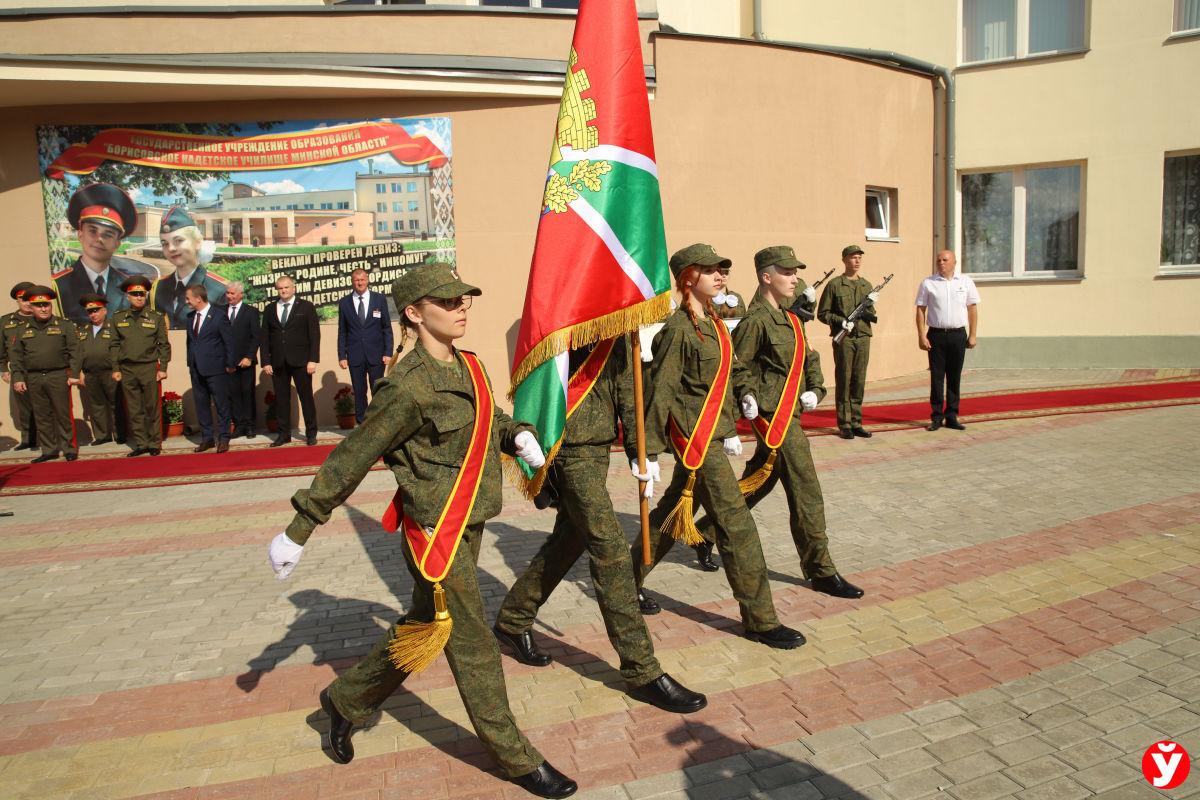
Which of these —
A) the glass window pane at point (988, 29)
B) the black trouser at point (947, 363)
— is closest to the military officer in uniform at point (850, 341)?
the black trouser at point (947, 363)

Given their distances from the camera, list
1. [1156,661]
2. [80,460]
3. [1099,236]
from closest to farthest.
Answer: [1156,661] < [80,460] < [1099,236]

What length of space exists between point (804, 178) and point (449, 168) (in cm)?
558

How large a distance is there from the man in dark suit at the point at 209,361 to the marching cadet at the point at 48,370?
1.41 m

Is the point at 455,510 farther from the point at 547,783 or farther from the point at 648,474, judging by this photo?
the point at 648,474

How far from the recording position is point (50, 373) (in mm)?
10484

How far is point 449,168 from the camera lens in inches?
462

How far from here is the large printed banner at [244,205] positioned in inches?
448

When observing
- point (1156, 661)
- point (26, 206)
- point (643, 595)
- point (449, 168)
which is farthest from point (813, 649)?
point (26, 206)

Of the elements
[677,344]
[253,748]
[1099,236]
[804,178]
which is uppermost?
[804,178]

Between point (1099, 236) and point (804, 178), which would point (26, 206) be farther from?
point (1099, 236)

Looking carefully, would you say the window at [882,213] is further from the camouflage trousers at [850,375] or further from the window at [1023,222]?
the camouflage trousers at [850,375]

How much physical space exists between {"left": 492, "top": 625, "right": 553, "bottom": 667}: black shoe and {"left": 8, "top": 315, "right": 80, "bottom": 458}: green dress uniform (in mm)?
8571

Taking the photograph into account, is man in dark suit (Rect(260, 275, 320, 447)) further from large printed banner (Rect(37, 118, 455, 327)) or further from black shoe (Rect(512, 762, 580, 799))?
black shoe (Rect(512, 762, 580, 799))

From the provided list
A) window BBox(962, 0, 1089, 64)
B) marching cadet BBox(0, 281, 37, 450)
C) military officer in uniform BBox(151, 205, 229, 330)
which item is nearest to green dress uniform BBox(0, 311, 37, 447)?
marching cadet BBox(0, 281, 37, 450)
